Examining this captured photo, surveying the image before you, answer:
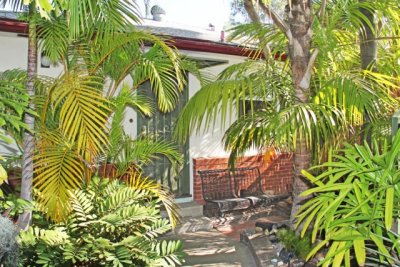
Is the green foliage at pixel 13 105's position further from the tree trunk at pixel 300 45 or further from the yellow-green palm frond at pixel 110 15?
the tree trunk at pixel 300 45

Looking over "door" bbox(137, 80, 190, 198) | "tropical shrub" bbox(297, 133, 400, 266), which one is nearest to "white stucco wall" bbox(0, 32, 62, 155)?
"door" bbox(137, 80, 190, 198)

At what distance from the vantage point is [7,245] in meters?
3.60

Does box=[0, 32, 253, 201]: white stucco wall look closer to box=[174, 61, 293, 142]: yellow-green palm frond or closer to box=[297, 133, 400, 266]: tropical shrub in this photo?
box=[174, 61, 293, 142]: yellow-green palm frond

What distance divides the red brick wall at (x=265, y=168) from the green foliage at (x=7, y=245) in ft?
18.2

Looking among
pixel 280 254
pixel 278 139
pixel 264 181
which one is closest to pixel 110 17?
pixel 278 139

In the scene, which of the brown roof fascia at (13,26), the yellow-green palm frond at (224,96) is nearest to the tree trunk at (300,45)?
the yellow-green palm frond at (224,96)

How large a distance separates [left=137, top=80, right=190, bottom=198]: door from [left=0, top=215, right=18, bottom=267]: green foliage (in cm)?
487

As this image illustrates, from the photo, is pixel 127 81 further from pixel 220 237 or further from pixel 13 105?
pixel 13 105

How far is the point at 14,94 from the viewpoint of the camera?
371 cm

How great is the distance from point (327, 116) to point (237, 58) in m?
5.04

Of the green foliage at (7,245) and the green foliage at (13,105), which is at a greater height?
the green foliage at (13,105)

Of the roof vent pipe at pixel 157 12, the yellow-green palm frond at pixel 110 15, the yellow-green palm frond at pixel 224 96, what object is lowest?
the yellow-green palm frond at pixel 224 96

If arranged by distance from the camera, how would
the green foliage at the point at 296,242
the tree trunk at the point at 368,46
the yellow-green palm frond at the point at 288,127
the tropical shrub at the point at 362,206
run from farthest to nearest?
1. the tree trunk at the point at 368,46
2. the green foliage at the point at 296,242
3. the yellow-green palm frond at the point at 288,127
4. the tropical shrub at the point at 362,206

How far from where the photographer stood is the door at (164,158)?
8617 mm
